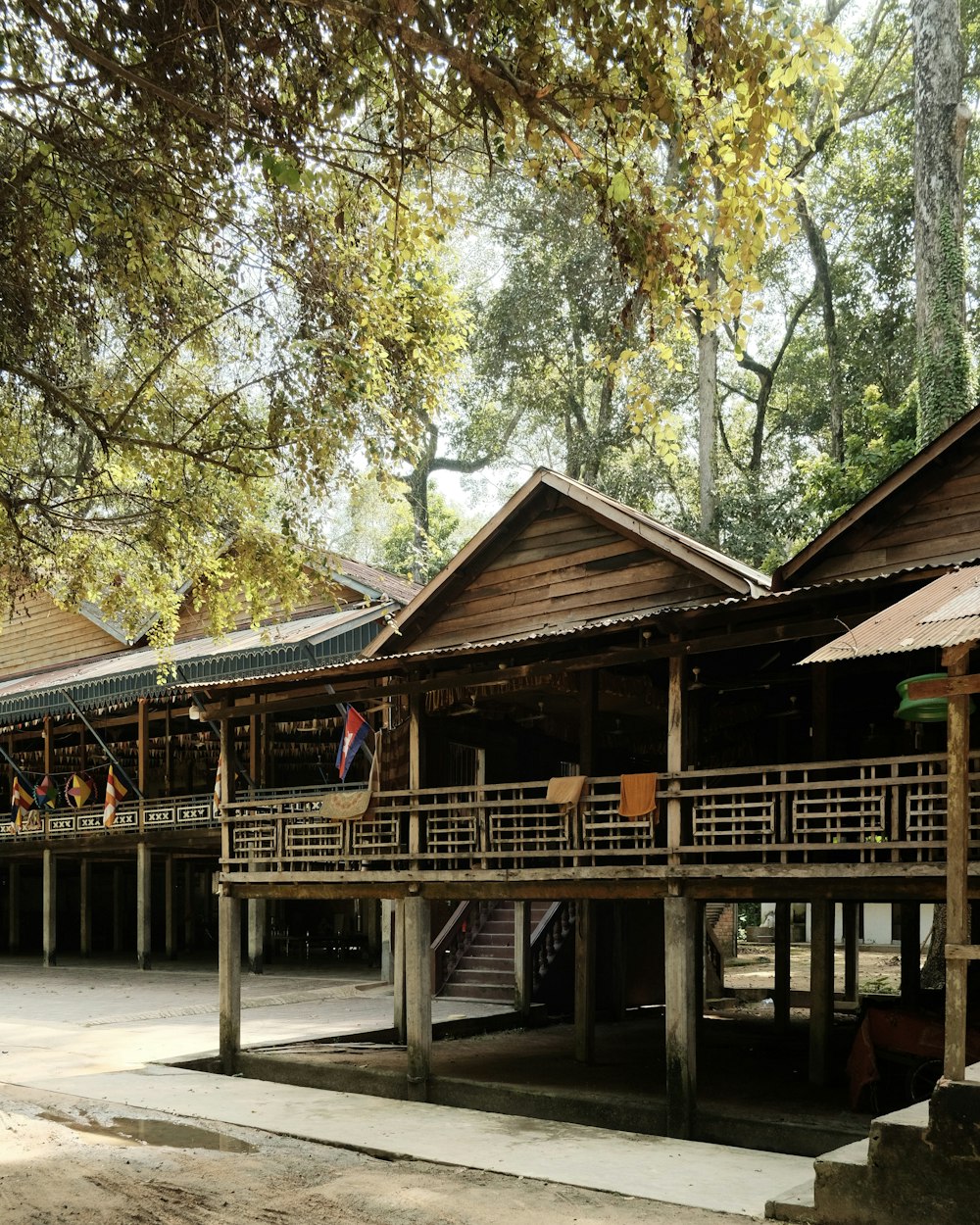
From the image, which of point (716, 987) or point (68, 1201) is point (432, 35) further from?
point (716, 987)

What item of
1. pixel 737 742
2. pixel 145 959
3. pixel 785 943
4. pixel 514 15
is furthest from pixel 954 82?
pixel 145 959

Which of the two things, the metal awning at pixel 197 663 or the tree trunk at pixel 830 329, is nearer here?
the metal awning at pixel 197 663

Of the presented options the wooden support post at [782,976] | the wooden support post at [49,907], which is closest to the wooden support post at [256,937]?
the wooden support post at [49,907]

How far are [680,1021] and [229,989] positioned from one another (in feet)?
20.2

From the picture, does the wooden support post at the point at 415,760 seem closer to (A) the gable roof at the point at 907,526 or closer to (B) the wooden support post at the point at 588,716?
(B) the wooden support post at the point at 588,716

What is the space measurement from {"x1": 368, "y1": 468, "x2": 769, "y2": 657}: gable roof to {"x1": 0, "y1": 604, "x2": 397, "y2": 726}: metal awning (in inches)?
84.4

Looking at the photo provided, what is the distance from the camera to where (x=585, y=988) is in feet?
52.9

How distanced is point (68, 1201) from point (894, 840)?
6.75 meters

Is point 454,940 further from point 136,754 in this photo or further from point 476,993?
point 136,754

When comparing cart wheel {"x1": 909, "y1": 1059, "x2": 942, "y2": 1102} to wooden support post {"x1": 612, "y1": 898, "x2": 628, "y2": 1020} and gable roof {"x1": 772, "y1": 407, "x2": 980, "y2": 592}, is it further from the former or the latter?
wooden support post {"x1": 612, "y1": 898, "x2": 628, "y2": 1020}

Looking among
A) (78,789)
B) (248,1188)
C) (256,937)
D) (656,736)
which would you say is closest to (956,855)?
(248,1188)

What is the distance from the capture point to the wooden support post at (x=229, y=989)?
1577 centimetres

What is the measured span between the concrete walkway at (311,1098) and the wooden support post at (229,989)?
606 mm

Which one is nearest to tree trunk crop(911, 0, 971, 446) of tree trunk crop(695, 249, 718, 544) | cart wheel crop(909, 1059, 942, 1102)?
tree trunk crop(695, 249, 718, 544)
